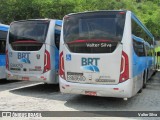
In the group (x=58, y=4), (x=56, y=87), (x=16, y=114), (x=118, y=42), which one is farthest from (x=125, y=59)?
(x=58, y=4)

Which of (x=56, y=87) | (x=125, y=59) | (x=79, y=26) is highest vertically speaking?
(x=79, y=26)

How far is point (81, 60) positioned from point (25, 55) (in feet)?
10.4

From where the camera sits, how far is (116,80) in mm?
9109

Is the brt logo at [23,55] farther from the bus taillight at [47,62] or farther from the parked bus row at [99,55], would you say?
the parked bus row at [99,55]

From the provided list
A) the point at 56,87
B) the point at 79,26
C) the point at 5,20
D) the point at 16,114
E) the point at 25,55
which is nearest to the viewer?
the point at 16,114

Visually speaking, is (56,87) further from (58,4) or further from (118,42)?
(58,4)

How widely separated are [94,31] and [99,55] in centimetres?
76

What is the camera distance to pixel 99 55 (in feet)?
30.2

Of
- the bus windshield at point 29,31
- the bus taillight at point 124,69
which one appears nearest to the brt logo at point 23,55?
the bus windshield at point 29,31

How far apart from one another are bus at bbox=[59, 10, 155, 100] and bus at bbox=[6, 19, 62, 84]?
1.84 metres

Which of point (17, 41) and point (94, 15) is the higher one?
point (94, 15)

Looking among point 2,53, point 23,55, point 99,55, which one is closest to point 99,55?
point 99,55

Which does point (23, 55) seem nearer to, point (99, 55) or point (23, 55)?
point (23, 55)

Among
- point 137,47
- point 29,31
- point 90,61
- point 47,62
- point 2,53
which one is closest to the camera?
point 90,61
